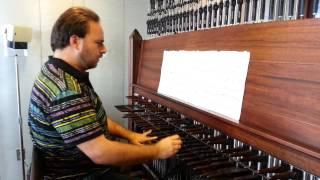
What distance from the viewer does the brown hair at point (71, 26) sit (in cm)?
114

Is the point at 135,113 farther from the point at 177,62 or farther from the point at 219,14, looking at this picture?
the point at 219,14

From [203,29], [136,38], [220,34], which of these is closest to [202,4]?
[203,29]

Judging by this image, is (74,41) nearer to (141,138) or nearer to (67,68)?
(67,68)

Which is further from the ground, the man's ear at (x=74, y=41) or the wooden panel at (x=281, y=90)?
the man's ear at (x=74, y=41)

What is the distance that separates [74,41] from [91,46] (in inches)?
2.8

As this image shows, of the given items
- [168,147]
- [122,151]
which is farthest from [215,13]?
[122,151]

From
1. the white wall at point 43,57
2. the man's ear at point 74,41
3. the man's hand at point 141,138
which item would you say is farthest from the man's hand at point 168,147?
the white wall at point 43,57

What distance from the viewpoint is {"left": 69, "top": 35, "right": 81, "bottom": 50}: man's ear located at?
115 centimetres

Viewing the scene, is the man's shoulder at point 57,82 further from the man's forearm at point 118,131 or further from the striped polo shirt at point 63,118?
the man's forearm at point 118,131

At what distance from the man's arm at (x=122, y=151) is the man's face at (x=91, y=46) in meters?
0.34

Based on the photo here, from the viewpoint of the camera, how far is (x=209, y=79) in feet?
4.54

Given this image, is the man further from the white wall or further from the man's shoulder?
the white wall

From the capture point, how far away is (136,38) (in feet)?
7.48

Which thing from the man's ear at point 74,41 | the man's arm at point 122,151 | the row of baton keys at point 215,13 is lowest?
the man's arm at point 122,151
